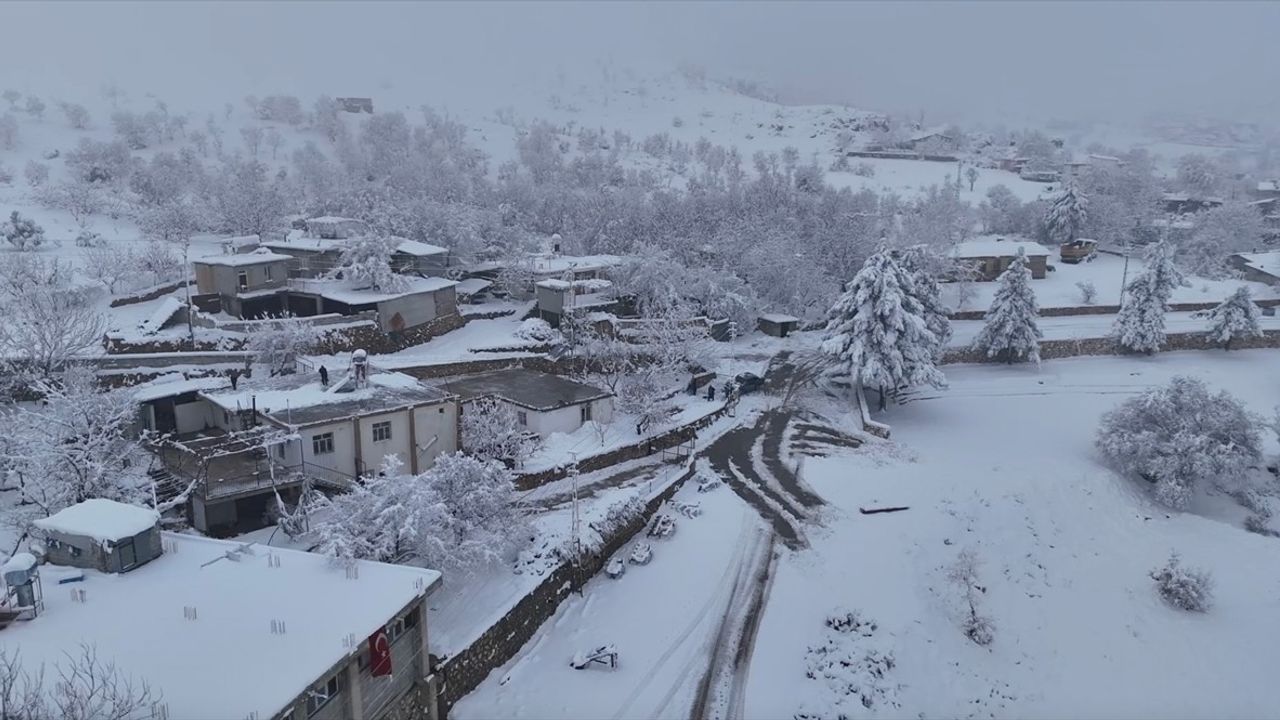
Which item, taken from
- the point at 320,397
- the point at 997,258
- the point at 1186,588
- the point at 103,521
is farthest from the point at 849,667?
Answer: the point at 997,258

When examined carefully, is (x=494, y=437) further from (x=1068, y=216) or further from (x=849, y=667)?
(x=1068, y=216)

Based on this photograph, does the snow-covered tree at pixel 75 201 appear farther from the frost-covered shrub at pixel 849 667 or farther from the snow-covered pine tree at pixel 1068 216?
the snow-covered pine tree at pixel 1068 216

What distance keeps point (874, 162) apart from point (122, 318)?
102 metres

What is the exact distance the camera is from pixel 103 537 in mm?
13789

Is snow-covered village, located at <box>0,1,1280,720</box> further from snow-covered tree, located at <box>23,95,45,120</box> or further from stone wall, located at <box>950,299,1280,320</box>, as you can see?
snow-covered tree, located at <box>23,95,45,120</box>

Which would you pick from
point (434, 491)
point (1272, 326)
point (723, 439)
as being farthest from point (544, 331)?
point (1272, 326)

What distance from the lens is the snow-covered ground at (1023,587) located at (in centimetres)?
1962

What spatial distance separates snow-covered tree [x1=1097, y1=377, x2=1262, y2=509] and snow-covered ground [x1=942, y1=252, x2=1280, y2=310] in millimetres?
20025

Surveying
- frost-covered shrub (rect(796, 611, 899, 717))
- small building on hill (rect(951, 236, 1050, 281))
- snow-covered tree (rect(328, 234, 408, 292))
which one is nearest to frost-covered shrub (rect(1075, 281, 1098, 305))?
small building on hill (rect(951, 236, 1050, 281))

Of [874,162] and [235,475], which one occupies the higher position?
[874,162]

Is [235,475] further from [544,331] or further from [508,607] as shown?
[544,331]

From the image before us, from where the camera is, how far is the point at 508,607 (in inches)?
740

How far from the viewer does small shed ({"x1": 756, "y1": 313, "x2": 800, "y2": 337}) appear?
153 feet

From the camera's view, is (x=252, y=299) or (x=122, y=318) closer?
(x=122, y=318)
